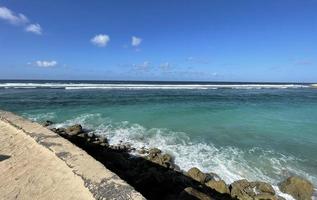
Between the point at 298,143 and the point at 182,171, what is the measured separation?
6049 mm

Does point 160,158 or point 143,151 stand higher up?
point 160,158

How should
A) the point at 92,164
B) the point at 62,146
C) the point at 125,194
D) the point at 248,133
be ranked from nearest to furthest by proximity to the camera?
the point at 125,194, the point at 92,164, the point at 62,146, the point at 248,133

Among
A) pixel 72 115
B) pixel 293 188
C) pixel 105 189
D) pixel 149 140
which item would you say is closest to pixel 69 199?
pixel 105 189

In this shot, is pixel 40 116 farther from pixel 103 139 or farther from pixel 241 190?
pixel 241 190

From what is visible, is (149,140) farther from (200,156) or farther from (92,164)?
(92,164)

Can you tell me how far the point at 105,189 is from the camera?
3740 millimetres

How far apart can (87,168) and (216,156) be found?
6381mm

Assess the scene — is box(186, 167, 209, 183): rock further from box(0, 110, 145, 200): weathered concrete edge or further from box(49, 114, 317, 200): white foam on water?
box(0, 110, 145, 200): weathered concrete edge

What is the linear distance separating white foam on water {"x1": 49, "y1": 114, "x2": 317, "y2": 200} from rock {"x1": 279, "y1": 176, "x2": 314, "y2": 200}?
0.15m

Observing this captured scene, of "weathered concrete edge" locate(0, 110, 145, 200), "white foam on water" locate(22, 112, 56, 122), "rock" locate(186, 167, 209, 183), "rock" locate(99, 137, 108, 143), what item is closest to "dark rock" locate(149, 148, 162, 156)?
"rock" locate(186, 167, 209, 183)

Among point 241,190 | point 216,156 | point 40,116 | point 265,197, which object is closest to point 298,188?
point 265,197

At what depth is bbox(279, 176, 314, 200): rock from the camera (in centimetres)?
706

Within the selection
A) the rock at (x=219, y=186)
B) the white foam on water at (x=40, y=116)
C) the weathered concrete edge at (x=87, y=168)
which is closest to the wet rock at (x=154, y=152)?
the rock at (x=219, y=186)

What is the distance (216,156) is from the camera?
9.85 metres
